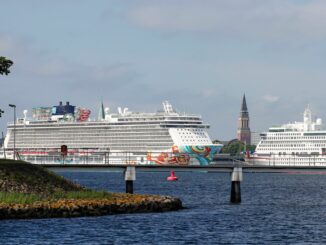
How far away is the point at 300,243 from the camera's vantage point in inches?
2201

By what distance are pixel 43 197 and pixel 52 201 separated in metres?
2.24

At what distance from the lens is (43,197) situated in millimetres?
71875

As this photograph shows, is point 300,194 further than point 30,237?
Yes

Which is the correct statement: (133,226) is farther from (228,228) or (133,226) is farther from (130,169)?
(130,169)

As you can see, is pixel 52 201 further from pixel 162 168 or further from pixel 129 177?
pixel 162 168

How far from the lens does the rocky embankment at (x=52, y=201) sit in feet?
218

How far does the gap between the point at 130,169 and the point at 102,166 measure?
2550mm

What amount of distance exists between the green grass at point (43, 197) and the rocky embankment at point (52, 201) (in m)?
0.09

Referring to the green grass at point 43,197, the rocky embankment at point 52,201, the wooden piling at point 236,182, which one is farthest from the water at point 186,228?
the wooden piling at point 236,182

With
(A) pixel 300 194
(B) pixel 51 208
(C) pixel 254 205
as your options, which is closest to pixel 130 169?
(C) pixel 254 205

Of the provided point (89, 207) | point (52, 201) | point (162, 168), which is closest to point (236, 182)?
point (162, 168)

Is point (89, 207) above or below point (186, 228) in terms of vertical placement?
above

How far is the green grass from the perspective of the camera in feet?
224

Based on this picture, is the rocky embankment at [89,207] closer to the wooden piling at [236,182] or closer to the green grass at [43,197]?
the green grass at [43,197]
